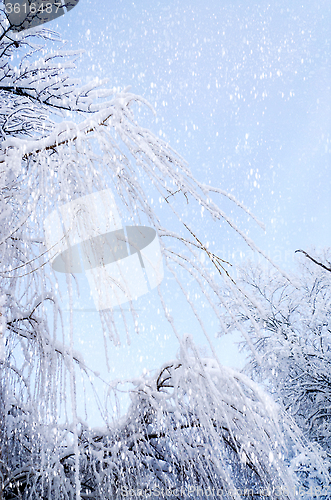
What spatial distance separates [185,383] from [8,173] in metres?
1.32

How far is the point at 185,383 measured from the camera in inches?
64.7

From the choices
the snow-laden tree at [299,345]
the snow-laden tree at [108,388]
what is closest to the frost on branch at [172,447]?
the snow-laden tree at [108,388]

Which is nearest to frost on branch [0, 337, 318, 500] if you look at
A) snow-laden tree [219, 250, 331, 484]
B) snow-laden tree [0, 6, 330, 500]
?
snow-laden tree [0, 6, 330, 500]

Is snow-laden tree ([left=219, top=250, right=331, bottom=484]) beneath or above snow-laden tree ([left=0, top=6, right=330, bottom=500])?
above

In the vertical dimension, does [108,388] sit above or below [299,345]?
below

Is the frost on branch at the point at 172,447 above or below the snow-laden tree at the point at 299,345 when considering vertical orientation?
below

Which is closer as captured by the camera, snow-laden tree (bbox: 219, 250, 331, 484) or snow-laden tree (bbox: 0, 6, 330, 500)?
snow-laden tree (bbox: 0, 6, 330, 500)

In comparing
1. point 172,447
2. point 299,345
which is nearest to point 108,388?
point 172,447

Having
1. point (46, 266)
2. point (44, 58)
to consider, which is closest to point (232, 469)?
point (46, 266)

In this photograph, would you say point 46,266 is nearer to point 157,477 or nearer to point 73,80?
point 157,477

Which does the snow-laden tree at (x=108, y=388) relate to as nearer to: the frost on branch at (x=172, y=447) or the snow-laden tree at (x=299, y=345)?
the frost on branch at (x=172, y=447)

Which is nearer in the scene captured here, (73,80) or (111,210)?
(111,210)

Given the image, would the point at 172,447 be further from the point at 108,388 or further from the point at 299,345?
the point at 299,345

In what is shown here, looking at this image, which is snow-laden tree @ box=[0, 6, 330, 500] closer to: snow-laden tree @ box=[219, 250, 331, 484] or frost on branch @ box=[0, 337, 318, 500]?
frost on branch @ box=[0, 337, 318, 500]
